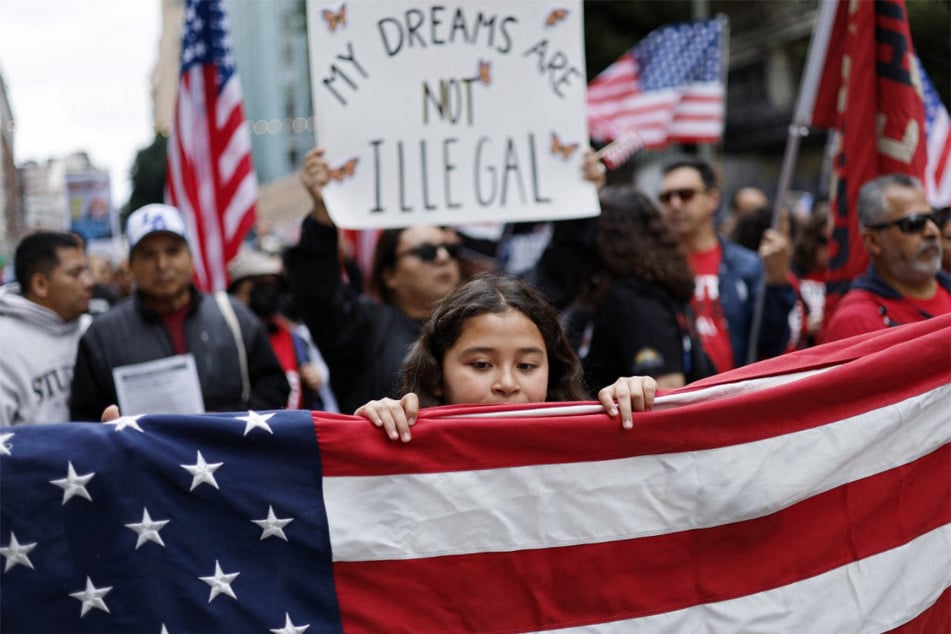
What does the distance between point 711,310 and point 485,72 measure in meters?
1.57

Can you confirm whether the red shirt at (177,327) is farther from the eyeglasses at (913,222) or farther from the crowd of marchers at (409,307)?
the eyeglasses at (913,222)

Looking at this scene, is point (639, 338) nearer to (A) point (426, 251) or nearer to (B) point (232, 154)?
(A) point (426, 251)

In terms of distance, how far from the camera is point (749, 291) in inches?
194

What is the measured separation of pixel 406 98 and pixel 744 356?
78.1 inches

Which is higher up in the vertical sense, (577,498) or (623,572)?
(577,498)

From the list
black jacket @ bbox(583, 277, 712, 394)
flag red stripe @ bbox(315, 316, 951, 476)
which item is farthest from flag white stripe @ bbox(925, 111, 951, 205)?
flag red stripe @ bbox(315, 316, 951, 476)

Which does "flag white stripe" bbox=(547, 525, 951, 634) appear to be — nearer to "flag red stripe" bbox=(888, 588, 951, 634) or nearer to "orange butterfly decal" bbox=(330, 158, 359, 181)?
"flag red stripe" bbox=(888, 588, 951, 634)

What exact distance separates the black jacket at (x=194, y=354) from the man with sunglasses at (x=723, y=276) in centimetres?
195

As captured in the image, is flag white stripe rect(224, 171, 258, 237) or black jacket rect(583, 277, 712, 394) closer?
black jacket rect(583, 277, 712, 394)

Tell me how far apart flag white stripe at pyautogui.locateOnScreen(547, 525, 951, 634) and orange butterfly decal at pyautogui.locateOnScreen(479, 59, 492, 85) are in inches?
95.7

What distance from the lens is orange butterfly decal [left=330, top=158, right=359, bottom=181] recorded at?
3946 millimetres

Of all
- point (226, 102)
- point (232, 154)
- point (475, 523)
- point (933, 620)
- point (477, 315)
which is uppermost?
point (226, 102)

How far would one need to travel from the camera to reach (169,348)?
405 cm

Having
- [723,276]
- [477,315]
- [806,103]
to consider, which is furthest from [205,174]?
[477,315]
